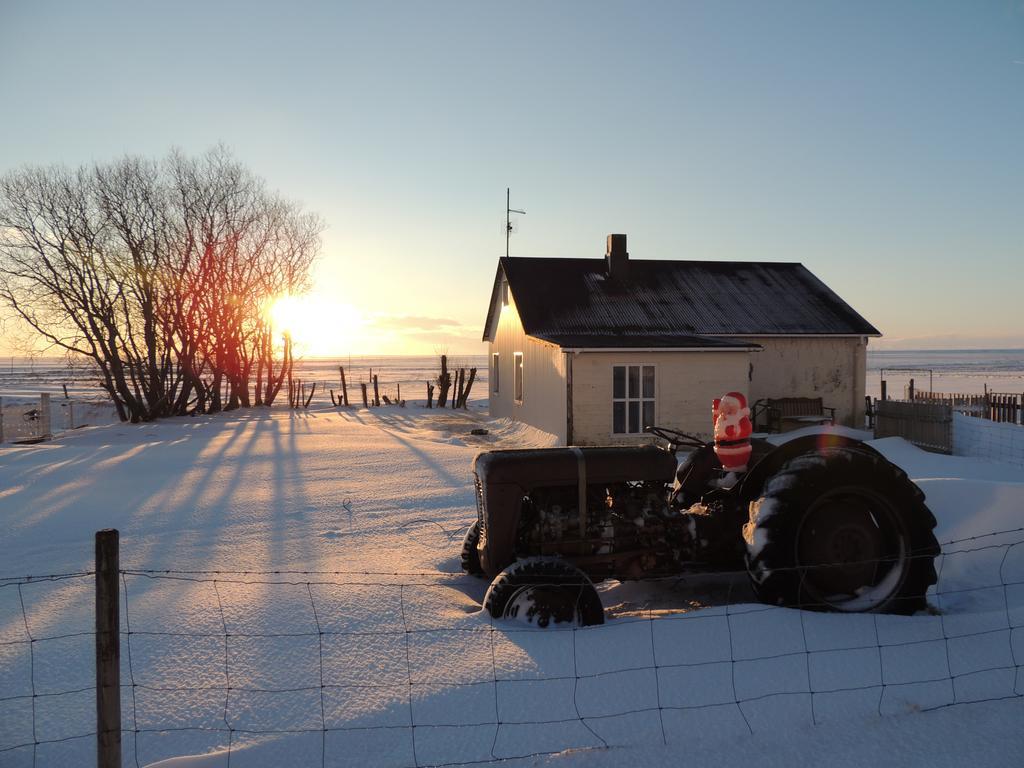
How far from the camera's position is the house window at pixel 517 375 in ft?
64.0

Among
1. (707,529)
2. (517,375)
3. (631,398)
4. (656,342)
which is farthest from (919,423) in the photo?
(707,529)

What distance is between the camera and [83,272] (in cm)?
2153

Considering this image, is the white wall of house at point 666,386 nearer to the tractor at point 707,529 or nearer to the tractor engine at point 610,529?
the tractor at point 707,529

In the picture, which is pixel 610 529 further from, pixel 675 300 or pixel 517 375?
pixel 675 300

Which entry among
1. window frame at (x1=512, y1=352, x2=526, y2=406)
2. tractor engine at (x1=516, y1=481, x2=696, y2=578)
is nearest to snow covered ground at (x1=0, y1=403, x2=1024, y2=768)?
tractor engine at (x1=516, y1=481, x2=696, y2=578)

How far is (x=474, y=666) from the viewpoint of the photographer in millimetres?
3936

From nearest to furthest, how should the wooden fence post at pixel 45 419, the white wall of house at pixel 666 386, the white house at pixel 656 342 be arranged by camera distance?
the white wall of house at pixel 666 386 < the white house at pixel 656 342 < the wooden fence post at pixel 45 419

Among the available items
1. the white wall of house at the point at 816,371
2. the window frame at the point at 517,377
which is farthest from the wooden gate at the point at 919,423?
the window frame at the point at 517,377

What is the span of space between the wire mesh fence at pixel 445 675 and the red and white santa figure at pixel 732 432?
121cm

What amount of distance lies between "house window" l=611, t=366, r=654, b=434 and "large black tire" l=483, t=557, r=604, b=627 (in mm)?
10979

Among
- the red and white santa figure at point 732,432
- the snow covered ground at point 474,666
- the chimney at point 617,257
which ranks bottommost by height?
the snow covered ground at point 474,666

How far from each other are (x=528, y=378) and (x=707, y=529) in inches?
527

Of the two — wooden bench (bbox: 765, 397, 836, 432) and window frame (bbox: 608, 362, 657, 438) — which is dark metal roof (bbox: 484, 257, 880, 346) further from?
wooden bench (bbox: 765, 397, 836, 432)

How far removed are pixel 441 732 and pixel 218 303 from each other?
24615 millimetres
